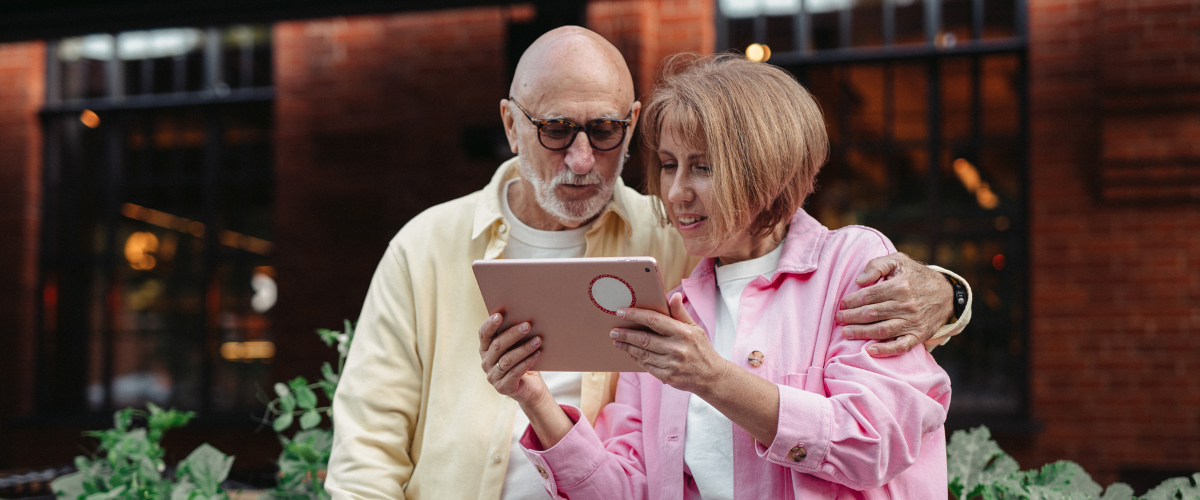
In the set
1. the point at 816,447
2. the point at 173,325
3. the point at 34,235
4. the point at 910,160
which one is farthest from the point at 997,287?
the point at 34,235

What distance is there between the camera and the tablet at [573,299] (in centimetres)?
130

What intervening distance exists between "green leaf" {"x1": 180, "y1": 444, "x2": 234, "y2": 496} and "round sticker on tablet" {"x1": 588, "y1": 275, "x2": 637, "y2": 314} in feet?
4.20

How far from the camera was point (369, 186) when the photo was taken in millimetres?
5836

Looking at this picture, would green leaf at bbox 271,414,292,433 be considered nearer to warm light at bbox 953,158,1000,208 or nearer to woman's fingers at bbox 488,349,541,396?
woman's fingers at bbox 488,349,541,396

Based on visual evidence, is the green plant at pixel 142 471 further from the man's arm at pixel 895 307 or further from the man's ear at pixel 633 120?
the man's arm at pixel 895 307

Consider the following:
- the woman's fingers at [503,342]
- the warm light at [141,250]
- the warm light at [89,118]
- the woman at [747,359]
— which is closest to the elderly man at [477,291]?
the woman at [747,359]

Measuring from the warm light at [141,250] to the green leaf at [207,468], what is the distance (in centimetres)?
493

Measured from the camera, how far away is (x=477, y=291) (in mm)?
1966

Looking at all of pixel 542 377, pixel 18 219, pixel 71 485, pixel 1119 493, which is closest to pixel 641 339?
pixel 542 377

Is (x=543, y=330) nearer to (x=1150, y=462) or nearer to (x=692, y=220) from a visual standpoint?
(x=692, y=220)

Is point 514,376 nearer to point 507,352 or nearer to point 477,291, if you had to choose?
point 507,352

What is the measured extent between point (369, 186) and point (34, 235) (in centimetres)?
279

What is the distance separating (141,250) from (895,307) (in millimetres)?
6443

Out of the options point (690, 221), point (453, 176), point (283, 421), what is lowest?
point (283, 421)
